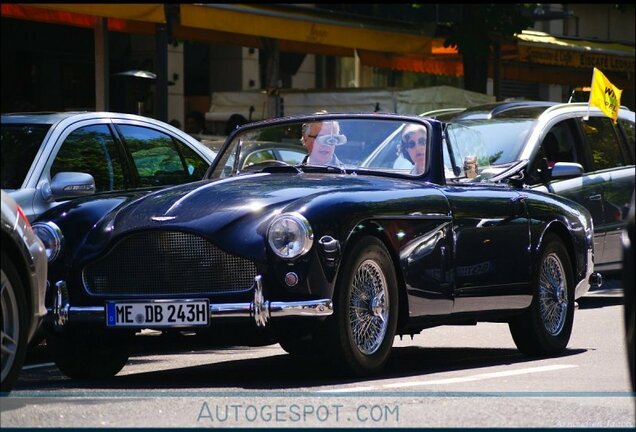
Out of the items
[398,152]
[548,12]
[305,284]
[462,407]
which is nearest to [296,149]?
[398,152]

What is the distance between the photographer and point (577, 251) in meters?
10.9

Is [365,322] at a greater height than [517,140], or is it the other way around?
[517,140]

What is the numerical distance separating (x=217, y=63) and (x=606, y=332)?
21.7 meters

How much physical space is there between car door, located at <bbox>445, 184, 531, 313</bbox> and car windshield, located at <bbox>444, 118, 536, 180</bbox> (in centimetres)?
291

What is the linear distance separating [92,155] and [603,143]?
618 cm

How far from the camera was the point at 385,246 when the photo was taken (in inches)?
342

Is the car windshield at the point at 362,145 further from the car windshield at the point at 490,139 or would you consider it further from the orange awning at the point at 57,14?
the orange awning at the point at 57,14

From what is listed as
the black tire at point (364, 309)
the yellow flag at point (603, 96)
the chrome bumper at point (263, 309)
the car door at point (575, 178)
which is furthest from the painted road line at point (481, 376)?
the yellow flag at point (603, 96)

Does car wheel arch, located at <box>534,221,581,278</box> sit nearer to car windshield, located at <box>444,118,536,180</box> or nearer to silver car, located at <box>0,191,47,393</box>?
car windshield, located at <box>444,118,536,180</box>

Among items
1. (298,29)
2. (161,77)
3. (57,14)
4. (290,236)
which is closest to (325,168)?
(290,236)

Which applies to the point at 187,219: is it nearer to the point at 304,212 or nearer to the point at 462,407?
the point at 304,212

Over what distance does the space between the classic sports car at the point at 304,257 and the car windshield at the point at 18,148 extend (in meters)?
1.22

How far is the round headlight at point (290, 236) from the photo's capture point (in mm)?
8117

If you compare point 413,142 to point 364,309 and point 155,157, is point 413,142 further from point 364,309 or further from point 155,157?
point 155,157
